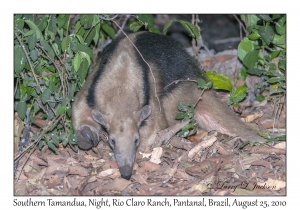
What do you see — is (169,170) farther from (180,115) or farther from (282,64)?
(282,64)

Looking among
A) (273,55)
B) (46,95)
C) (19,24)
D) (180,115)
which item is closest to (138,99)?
(180,115)

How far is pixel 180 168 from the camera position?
619cm

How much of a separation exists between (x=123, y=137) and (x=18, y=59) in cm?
141

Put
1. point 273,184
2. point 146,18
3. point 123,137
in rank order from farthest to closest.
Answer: point 146,18, point 123,137, point 273,184

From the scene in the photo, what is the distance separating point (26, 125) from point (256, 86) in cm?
323

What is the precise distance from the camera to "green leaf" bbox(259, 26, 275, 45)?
7.30 metres

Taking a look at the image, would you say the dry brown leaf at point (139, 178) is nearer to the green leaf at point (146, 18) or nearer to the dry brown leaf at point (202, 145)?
the dry brown leaf at point (202, 145)

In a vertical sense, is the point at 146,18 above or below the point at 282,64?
above

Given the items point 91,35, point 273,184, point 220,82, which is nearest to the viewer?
point 273,184

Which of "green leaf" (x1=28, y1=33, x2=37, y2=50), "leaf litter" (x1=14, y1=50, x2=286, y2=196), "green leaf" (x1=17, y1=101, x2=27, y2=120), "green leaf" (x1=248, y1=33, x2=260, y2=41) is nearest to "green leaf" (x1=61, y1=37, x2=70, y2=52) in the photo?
"green leaf" (x1=28, y1=33, x2=37, y2=50)

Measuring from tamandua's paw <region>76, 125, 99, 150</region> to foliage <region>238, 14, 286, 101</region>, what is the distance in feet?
7.33

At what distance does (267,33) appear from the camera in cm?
731

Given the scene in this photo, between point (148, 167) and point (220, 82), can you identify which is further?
point (220, 82)

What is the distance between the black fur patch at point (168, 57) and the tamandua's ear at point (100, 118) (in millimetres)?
1125
